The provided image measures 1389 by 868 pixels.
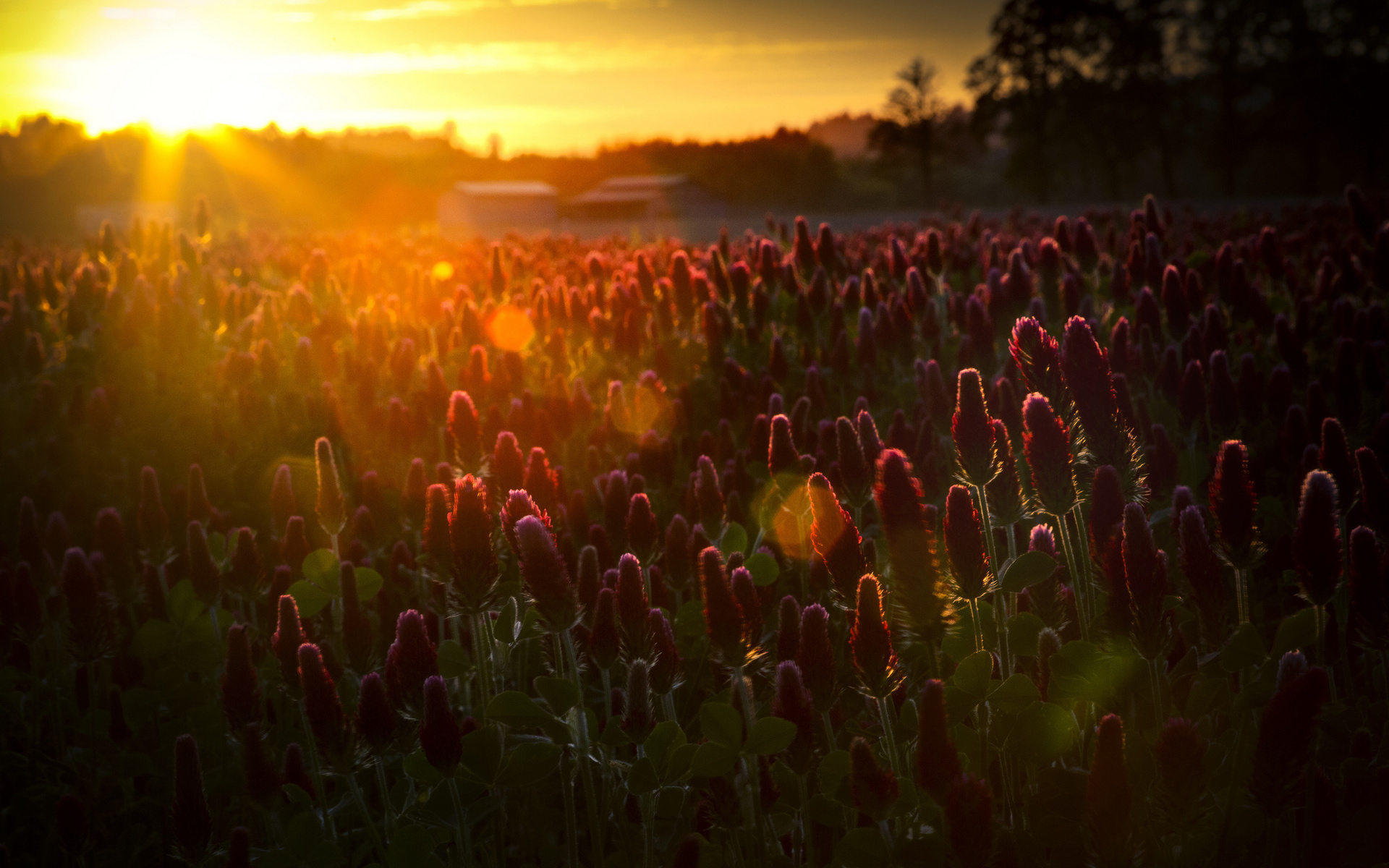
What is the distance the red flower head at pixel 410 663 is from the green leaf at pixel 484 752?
0.47ft

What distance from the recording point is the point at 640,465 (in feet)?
13.1

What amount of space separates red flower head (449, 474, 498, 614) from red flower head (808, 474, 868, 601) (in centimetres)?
66

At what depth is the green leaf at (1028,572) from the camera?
200 cm

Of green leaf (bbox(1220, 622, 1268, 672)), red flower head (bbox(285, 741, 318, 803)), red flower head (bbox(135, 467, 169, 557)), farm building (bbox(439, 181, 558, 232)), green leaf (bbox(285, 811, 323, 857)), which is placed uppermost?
farm building (bbox(439, 181, 558, 232))

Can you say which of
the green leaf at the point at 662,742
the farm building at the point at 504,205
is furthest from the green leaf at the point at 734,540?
the farm building at the point at 504,205

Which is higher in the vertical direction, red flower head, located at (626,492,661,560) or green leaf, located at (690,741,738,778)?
red flower head, located at (626,492,661,560)

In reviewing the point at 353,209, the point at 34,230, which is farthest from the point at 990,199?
the point at 34,230

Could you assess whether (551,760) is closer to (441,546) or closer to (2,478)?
(441,546)

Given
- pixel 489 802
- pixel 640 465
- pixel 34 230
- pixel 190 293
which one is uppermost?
pixel 34 230

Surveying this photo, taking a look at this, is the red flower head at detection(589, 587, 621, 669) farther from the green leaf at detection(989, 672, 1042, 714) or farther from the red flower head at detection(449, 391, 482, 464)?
the red flower head at detection(449, 391, 482, 464)

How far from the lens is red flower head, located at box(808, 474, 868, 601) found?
186 cm

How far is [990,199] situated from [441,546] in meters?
73.9

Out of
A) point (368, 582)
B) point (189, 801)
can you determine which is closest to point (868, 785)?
point (189, 801)

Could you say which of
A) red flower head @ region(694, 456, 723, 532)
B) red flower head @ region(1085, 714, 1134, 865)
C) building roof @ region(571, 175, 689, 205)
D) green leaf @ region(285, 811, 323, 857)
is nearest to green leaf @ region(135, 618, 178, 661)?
green leaf @ region(285, 811, 323, 857)
